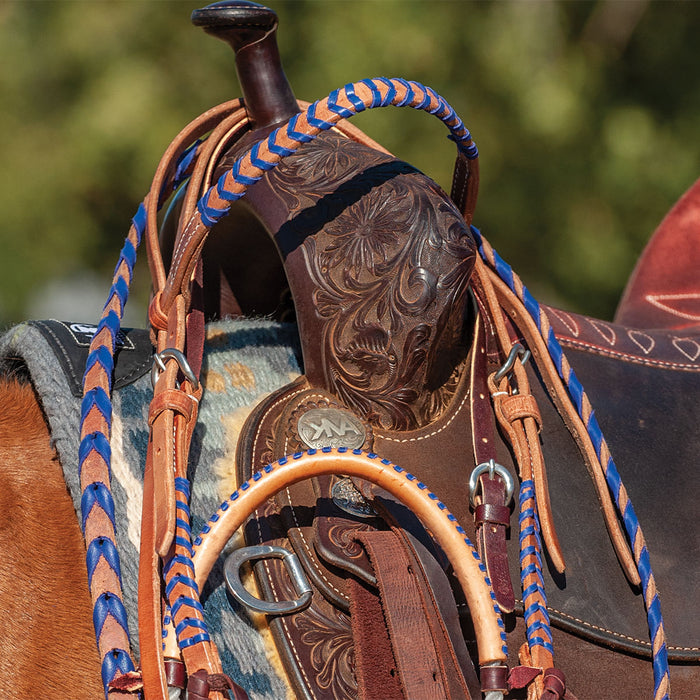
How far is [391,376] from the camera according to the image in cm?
85

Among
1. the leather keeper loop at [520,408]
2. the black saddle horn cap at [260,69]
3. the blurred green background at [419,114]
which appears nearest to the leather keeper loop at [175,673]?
the leather keeper loop at [520,408]

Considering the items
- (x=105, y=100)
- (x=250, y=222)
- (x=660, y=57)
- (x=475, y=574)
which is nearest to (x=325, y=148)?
(x=250, y=222)

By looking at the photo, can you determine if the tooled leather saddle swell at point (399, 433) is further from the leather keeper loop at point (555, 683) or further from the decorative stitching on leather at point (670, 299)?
the decorative stitching on leather at point (670, 299)

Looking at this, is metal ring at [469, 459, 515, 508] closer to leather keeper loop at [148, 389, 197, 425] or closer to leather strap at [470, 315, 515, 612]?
leather strap at [470, 315, 515, 612]

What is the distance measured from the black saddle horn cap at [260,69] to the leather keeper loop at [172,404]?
1.25 ft

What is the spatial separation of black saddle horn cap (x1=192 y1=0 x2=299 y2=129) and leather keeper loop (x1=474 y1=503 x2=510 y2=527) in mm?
499

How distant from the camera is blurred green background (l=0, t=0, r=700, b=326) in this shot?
5.13 metres

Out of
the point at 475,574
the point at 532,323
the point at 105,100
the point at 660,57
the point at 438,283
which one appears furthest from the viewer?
the point at 660,57

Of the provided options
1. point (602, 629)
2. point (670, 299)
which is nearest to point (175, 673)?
point (602, 629)

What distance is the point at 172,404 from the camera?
74 centimetres

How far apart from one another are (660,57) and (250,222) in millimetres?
5745

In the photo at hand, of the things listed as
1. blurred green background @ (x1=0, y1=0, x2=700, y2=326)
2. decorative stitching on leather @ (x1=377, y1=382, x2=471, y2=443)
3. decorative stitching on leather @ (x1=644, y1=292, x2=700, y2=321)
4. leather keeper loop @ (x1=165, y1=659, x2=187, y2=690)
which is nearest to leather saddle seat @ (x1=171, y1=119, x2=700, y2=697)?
decorative stitching on leather @ (x1=377, y1=382, x2=471, y2=443)

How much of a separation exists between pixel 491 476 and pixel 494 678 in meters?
0.19

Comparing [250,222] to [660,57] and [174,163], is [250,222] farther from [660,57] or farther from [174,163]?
[660,57]
